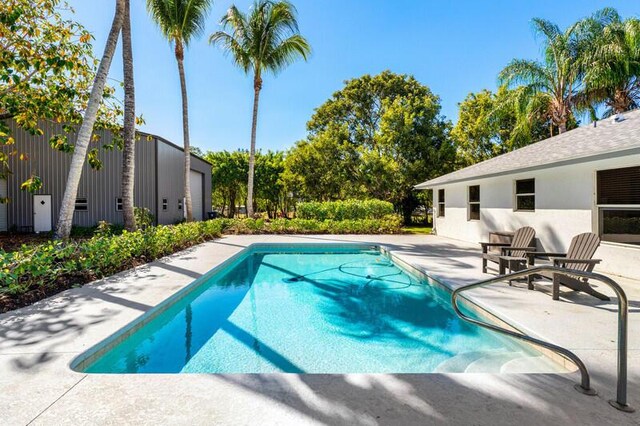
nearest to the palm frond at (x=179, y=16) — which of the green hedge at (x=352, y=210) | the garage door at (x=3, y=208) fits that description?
the green hedge at (x=352, y=210)

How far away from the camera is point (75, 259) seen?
6.34m

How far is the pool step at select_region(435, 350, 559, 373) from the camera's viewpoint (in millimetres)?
3234

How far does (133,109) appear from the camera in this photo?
9023mm

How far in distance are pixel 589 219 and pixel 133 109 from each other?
471 inches

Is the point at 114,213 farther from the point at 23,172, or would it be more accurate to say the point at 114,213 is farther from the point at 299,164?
the point at 299,164

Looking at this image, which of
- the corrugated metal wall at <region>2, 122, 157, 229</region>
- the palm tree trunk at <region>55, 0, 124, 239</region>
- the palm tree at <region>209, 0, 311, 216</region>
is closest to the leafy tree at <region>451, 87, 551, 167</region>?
the palm tree at <region>209, 0, 311, 216</region>

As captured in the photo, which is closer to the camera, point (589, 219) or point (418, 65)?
point (589, 219)

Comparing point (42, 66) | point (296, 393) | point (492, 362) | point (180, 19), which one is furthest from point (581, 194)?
point (180, 19)

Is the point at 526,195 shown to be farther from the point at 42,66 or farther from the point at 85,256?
the point at 42,66

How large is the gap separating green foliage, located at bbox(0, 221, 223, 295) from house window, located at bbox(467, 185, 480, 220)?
1082 cm

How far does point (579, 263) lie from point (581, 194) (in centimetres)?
307

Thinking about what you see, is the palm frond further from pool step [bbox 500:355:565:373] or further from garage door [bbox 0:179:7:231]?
pool step [bbox 500:355:565:373]

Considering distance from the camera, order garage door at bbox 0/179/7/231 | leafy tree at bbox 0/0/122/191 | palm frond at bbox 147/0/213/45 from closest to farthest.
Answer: leafy tree at bbox 0/0/122/191 → palm frond at bbox 147/0/213/45 → garage door at bbox 0/179/7/231

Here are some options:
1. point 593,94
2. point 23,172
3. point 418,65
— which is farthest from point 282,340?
point 418,65
